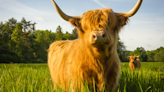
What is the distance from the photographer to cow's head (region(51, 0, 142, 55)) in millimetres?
1863

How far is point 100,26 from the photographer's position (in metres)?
2.03

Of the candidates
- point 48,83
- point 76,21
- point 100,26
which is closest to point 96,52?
point 100,26

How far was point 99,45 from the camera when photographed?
1.94 meters

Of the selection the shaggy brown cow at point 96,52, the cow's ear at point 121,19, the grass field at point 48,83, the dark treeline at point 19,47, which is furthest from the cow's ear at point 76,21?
the dark treeline at point 19,47

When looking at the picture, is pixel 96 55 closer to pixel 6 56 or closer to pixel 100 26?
pixel 100 26

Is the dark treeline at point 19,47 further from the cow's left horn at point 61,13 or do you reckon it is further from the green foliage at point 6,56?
the cow's left horn at point 61,13

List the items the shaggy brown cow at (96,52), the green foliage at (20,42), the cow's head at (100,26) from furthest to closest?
the green foliage at (20,42)
the shaggy brown cow at (96,52)
the cow's head at (100,26)

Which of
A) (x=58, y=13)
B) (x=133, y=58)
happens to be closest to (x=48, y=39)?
Answer: (x=133, y=58)

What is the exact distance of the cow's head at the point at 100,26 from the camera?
1.86m

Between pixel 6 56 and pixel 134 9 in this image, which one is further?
pixel 6 56

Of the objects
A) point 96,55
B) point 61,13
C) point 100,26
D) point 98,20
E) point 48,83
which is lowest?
point 48,83

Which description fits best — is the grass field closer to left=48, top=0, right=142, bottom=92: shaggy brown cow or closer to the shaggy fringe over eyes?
left=48, top=0, right=142, bottom=92: shaggy brown cow

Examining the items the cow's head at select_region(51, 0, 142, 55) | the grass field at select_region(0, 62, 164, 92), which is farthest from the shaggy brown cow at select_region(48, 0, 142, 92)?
the grass field at select_region(0, 62, 164, 92)

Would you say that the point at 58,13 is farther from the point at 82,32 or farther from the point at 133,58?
the point at 133,58
